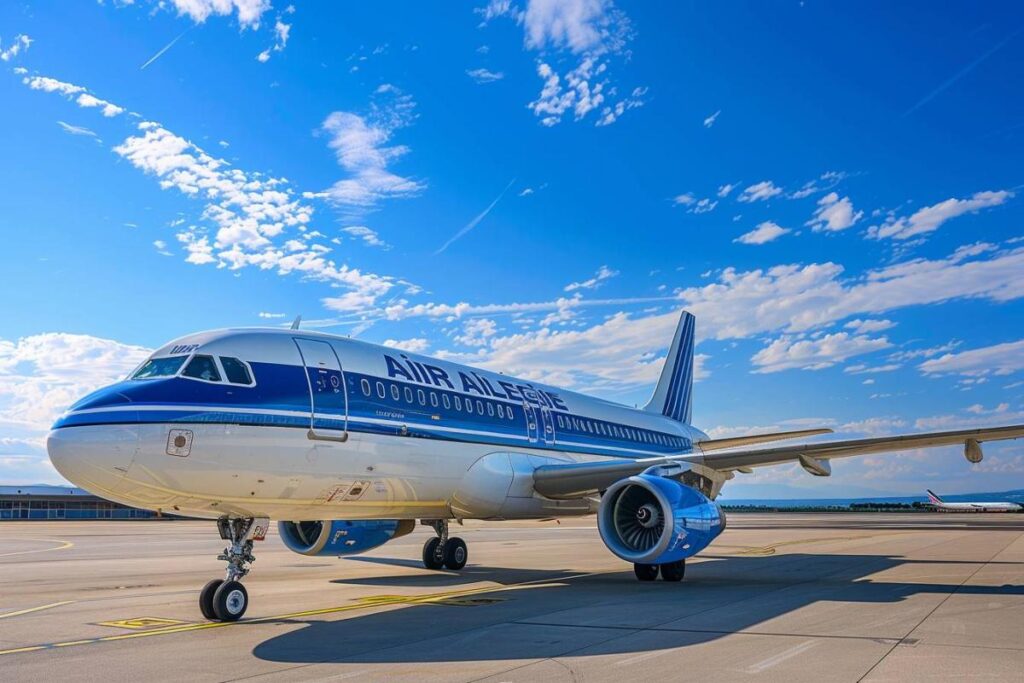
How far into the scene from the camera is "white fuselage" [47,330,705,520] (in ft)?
32.1

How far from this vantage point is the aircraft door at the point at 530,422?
55.3ft

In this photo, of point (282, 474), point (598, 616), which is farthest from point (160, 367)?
point (598, 616)

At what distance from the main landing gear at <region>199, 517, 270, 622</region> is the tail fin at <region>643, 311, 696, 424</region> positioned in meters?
17.9

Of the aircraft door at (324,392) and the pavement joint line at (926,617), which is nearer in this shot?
the pavement joint line at (926,617)

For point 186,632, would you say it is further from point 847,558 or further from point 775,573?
point 847,558

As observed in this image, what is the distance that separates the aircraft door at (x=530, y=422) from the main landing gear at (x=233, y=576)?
21.7ft

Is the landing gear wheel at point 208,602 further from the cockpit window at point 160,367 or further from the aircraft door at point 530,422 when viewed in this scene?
the aircraft door at point 530,422

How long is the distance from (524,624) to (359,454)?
385 cm

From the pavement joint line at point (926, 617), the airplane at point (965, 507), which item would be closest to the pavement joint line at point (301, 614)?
the pavement joint line at point (926, 617)

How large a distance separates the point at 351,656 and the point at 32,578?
37.5 ft

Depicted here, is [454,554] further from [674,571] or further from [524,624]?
[524,624]

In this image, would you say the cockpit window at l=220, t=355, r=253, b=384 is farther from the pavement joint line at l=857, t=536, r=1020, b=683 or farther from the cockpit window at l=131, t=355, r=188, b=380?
the pavement joint line at l=857, t=536, r=1020, b=683

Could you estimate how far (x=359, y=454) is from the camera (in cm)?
1210

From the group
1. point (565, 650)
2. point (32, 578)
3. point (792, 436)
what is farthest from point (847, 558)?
point (32, 578)
